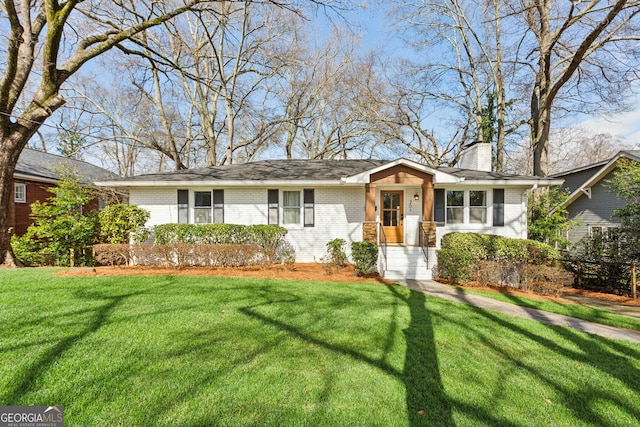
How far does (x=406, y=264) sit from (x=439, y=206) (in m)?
3.16

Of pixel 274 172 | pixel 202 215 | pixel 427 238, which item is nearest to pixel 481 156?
pixel 427 238

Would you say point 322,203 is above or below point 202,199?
below

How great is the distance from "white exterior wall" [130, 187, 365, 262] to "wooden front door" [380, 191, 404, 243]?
1024mm

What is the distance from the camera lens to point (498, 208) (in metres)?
10.3

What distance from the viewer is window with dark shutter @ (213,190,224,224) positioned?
1045 centimetres

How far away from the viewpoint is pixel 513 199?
1029 cm

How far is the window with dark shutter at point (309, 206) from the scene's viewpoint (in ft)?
34.6

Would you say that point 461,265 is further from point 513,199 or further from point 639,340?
point 513,199

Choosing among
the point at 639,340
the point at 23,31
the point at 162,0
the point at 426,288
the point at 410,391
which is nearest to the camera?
the point at 410,391

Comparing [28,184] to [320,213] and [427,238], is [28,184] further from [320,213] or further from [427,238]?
[427,238]

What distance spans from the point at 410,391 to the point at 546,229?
12.0 metres

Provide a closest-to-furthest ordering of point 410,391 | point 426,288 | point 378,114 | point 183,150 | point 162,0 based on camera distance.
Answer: point 410,391, point 426,288, point 162,0, point 378,114, point 183,150

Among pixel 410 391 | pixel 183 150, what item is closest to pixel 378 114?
pixel 183 150

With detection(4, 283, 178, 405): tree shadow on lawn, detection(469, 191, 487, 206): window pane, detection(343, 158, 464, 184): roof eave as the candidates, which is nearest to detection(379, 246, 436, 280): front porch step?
detection(343, 158, 464, 184): roof eave
